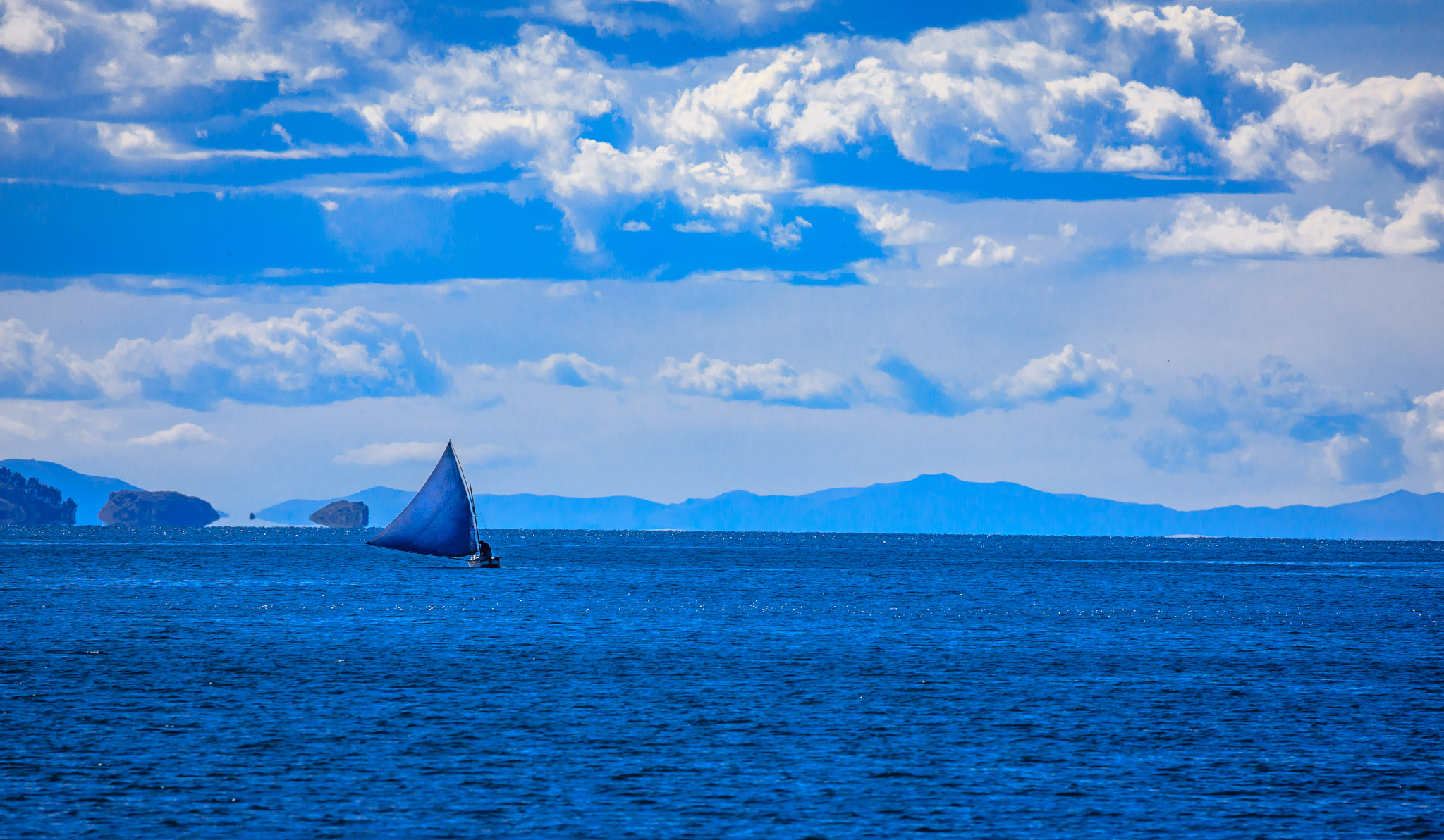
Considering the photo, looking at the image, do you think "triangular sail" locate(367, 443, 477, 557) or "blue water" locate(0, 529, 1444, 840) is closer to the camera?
"blue water" locate(0, 529, 1444, 840)

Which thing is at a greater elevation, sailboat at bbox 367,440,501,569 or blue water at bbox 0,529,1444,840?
sailboat at bbox 367,440,501,569

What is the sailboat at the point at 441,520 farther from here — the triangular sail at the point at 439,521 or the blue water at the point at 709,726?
the blue water at the point at 709,726

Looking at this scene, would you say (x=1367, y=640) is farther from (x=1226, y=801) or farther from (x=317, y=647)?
(x=317, y=647)

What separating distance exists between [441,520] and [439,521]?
23 cm

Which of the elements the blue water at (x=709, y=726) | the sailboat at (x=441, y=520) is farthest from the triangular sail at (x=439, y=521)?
the blue water at (x=709, y=726)

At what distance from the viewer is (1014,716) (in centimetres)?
4859

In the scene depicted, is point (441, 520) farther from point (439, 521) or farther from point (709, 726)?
point (709, 726)

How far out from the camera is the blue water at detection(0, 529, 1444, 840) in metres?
33.7

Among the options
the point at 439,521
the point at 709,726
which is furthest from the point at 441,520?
the point at 709,726

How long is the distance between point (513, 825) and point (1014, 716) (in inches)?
871

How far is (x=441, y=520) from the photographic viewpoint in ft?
484

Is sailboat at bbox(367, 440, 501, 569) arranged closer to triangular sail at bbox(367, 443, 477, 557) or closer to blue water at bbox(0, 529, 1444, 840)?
triangular sail at bbox(367, 443, 477, 557)

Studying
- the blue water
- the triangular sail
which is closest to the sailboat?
the triangular sail

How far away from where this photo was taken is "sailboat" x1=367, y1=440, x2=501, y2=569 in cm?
14238
